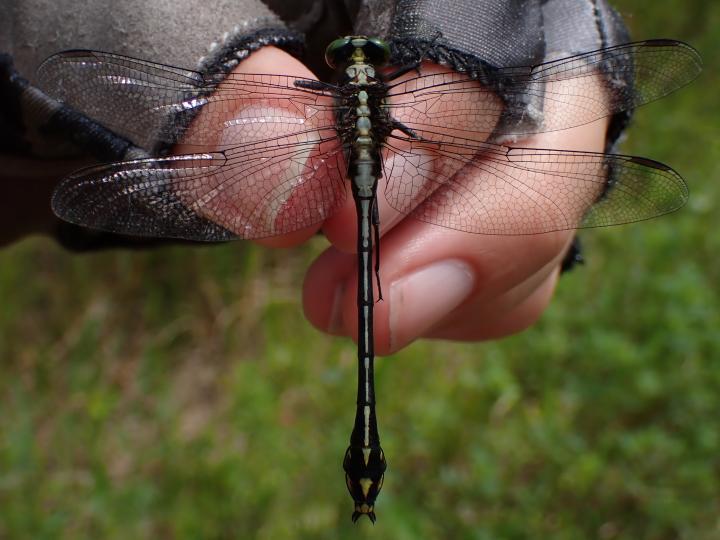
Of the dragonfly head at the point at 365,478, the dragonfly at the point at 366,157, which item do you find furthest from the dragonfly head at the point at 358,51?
the dragonfly head at the point at 365,478

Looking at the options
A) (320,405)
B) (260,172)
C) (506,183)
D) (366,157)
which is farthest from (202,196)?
(320,405)

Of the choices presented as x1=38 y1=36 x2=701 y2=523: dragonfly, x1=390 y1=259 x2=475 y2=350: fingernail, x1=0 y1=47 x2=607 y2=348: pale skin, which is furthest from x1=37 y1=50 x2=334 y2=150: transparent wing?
x1=390 y1=259 x2=475 y2=350: fingernail

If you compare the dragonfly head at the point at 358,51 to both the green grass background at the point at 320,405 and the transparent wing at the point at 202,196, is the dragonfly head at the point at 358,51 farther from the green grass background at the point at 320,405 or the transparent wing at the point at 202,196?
the green grass background at the point at 320,405

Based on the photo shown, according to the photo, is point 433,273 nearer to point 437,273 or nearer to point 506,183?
point 437,273

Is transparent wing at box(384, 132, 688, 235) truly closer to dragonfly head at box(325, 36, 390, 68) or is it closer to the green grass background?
dragonfly head at box(325, 36, 390, 68)

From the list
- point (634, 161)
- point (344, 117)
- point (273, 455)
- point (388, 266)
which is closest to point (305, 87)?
point (344, 117)

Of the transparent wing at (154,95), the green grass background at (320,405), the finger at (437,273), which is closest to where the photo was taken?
the transparent wing at (154,95)
